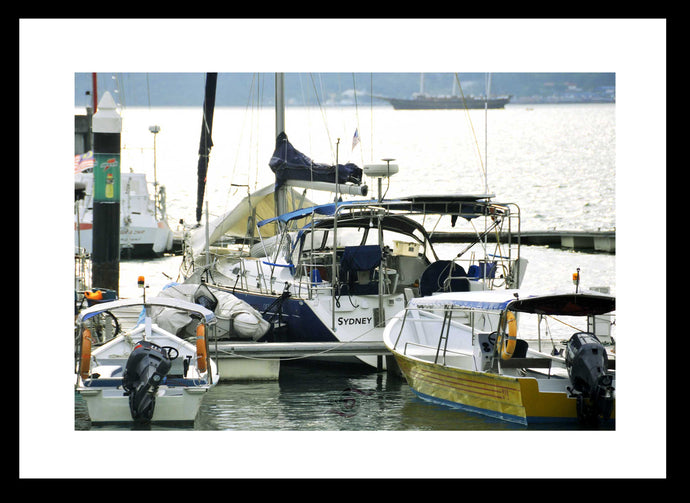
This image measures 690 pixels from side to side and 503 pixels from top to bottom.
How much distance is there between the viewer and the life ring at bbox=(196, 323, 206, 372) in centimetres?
1389

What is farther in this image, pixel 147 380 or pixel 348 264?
pixel 348 264

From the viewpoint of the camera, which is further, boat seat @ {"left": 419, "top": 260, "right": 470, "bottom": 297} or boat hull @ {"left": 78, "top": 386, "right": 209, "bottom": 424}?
boat seat @ {"left": 419, "top": 260, "right": 470, "bottom": 297}

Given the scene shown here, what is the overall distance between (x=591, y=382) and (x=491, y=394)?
1458 millimetres

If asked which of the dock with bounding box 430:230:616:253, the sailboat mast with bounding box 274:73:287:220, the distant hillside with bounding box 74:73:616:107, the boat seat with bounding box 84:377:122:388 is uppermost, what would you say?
the distant hillside with bounding box 74:73:616:107

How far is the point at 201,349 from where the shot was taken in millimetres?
13969

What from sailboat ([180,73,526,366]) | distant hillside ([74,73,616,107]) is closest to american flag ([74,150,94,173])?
distant hillside ([74,73,616,107])

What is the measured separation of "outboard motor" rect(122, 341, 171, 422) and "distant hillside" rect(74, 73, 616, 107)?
8.08m

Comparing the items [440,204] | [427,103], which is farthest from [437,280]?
[427,103]

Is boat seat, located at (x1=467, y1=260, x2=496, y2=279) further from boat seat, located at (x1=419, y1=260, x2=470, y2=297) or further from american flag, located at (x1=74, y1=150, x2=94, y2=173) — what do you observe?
american flag, located at (x1=74, y1=150, x2=94, y2=173)

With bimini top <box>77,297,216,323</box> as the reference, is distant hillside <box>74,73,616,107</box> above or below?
above

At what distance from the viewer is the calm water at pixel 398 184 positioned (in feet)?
49.2

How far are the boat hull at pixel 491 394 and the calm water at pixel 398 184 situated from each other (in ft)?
0.68

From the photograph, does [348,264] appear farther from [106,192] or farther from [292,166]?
[292,166]

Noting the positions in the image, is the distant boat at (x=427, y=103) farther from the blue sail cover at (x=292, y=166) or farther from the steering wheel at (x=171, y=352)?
the steering wheel at (x=171, y=352)
